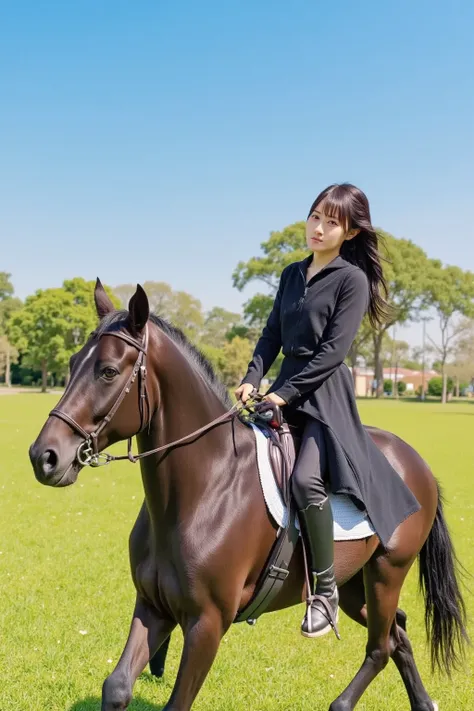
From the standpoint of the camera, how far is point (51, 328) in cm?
6781

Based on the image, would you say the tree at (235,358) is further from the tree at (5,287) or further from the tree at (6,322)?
the tree at (5,287)

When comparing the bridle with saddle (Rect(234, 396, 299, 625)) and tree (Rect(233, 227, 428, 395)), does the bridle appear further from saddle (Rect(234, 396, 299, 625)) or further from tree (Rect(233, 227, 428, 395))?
tree (Rect(233, 227, 428, 395))

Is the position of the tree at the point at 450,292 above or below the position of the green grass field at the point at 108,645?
above

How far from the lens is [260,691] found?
4.94m

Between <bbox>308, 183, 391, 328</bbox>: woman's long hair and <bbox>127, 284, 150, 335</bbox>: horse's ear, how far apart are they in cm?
142

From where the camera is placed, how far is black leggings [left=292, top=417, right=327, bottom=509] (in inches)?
139

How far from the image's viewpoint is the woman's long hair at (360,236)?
3885 mm

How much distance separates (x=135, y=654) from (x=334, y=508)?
4.58 ft

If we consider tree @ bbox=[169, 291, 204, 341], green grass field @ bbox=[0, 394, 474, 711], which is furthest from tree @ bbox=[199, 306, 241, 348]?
green grass field @ bbox=[0, 394, 474, 711]

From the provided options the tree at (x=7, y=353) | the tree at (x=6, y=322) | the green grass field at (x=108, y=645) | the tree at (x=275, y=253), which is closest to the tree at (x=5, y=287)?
the tree at (x=6, y=322)

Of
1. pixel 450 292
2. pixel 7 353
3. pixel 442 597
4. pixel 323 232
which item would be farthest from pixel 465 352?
pixel 323 232

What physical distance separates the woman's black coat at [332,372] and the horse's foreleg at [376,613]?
1.17ft

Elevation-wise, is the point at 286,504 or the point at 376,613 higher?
the point at 286,504

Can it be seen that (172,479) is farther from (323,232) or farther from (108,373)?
(323,232)
